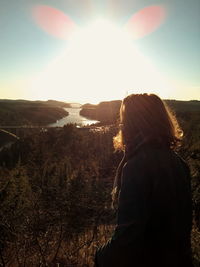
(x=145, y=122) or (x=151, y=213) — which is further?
(x=145, y=122)

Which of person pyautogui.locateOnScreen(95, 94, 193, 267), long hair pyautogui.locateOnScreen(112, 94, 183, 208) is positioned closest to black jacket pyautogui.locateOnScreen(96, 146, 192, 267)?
person pyautogui.locateOnScreen(95, 94, 193, 267)

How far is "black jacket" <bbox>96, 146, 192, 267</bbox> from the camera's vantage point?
162cm

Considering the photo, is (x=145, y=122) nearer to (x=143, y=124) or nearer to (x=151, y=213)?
(x=143, y=124)

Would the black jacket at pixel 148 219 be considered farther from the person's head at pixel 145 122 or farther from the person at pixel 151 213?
the person's head at pixel 145 122

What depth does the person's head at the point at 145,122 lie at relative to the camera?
1.86 metres

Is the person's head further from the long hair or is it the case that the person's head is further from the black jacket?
the black jacket

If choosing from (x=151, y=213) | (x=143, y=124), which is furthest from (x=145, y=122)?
(x=151, y=213)

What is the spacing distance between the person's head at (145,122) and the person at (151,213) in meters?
0.04

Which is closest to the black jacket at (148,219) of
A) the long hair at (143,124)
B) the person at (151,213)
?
the person at (151,213)

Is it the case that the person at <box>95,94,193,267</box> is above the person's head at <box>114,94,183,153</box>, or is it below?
below

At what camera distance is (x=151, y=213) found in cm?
165

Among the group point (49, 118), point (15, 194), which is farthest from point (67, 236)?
point (49, 118)

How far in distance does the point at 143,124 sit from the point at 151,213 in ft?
1.70

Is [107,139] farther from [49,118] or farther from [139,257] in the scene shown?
[49,118]
